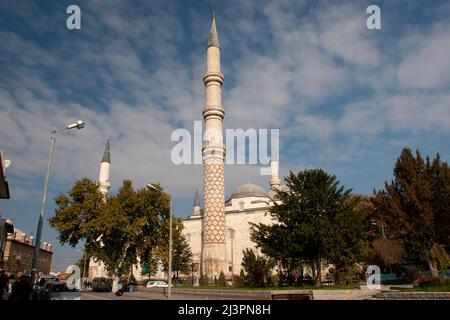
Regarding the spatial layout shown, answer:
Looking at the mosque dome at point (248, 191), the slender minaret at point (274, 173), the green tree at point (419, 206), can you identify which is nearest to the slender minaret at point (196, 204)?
the mosque dome at point (248, 191)

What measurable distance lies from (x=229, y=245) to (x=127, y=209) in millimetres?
27078

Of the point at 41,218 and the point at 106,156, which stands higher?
the point at 106,156

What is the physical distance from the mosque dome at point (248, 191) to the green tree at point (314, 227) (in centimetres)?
3363

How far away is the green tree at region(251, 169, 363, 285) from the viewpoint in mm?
21094

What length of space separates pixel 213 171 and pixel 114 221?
37.8 ft

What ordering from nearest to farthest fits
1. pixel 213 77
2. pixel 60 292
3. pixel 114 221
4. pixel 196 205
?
pixel 60 292
pixel 114 221
pixel 213 77
pixel 196 205

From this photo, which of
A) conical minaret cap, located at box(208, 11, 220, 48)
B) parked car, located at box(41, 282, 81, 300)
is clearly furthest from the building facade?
conical minaret cap, located at box(208, 11, 220, 48)

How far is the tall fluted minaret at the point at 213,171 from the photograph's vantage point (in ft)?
114

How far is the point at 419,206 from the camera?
81.3ft

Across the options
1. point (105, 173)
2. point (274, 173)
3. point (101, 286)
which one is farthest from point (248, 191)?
point (101, 286)

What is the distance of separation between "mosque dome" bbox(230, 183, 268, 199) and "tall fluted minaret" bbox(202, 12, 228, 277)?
21.6 metres

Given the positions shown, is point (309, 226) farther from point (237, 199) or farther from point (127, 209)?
point (237, 199)

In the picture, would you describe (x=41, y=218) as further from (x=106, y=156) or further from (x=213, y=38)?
(x=106, y=156)

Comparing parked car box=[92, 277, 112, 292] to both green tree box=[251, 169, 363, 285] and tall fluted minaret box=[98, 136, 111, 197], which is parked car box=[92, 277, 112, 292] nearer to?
green tree box=[251, 169, 363, 285]
